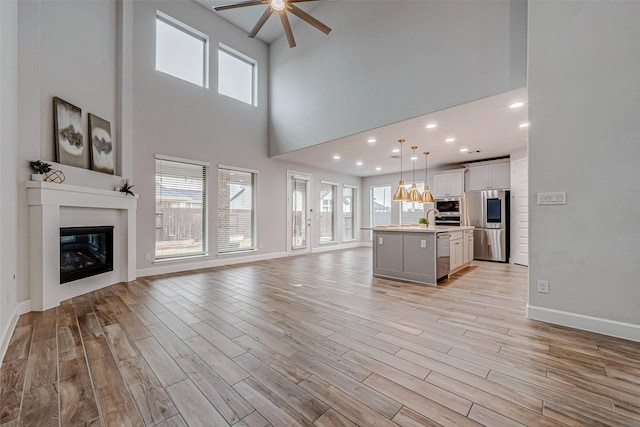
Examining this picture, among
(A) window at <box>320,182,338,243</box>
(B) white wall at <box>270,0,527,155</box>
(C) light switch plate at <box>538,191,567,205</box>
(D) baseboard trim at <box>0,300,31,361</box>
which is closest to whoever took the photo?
(D) baseboard trim at <box>0,300,31,361</box>

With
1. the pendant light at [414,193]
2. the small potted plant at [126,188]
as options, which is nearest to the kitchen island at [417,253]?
the pendant light at [414,193]

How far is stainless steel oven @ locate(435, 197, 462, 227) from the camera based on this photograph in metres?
7.15

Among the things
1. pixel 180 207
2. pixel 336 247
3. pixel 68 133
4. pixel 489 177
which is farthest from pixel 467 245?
pixel 68 133

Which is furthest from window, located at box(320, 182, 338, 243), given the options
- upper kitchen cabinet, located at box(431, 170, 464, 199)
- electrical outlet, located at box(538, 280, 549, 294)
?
electrical outlet, located at box(538, 280, 549, 294)

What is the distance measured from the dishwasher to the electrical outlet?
1.47 metres

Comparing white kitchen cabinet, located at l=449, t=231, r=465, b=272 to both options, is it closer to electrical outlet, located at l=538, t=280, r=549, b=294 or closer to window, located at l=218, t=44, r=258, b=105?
electrical outlet, located at l=538, t=280, r=549, b=294

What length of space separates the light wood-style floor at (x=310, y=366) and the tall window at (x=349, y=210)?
637 cm

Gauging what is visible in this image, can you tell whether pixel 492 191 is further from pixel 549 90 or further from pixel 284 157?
pixel 284 157

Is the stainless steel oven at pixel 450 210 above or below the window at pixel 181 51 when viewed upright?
below

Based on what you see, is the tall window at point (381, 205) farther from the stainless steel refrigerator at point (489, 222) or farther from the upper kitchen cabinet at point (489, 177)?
the stainless steel refrigerator at point (489, 222)

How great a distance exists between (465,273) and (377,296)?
8.41 feet

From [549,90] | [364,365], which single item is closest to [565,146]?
[549,90]

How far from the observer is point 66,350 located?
212 cm

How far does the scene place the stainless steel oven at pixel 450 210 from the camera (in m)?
7.15
